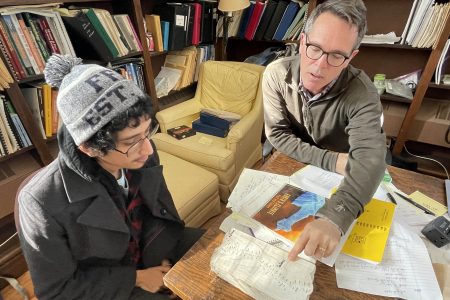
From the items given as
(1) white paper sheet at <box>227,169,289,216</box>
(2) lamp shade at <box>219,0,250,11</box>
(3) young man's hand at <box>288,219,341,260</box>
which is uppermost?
(2) lamp shade at <box>219,0,250,11</box>

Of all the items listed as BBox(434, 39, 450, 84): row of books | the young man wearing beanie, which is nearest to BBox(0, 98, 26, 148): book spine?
the young man wearing beanie

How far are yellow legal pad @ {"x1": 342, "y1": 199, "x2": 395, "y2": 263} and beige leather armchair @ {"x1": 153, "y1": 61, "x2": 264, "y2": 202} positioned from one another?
108 cm

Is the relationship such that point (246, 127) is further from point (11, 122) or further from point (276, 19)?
point (11, 122)

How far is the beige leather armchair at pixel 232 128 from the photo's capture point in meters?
1.87

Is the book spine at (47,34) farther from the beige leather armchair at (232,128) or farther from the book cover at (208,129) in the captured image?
the book cover at (208,129)

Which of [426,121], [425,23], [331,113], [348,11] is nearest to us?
[348,11]

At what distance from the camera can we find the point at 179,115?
7.30ft

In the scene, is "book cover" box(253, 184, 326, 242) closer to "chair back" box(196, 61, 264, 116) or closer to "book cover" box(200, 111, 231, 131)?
"book cover" box(200, 111, 231, 131)

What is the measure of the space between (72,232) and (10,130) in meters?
0.99

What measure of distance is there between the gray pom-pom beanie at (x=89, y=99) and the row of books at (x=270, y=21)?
2035 mm

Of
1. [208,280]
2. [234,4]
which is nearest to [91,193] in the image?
[208,280]

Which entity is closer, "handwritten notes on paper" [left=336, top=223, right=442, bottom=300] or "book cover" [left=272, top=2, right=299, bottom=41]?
"handwritten notes on paper" [left=336, top=223, right=442, bottom=300]

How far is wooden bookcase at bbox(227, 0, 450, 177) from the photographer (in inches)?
76.0

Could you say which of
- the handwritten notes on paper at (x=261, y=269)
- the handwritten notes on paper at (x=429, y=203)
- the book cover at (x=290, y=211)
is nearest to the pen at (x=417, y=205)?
the handwritten notes on paper at (x=429, y=203)
